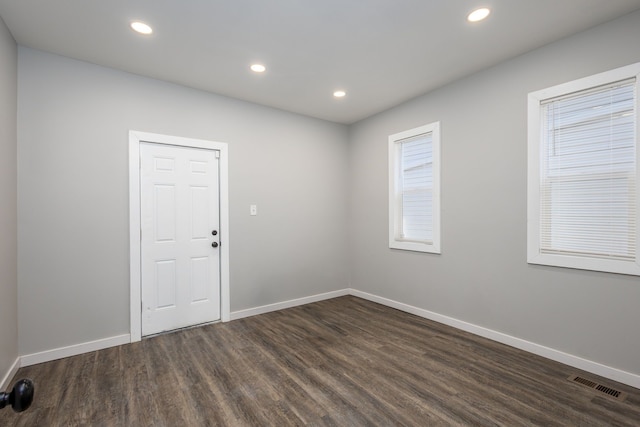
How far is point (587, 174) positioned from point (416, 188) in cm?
172

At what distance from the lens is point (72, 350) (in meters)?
2.88

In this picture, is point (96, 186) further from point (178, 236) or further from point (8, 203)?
point (178, 236)

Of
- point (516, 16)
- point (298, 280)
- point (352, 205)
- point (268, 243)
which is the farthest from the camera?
point (352, 205)

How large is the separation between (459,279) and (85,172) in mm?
3954

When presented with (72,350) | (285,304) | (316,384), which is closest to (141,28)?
(72,350)

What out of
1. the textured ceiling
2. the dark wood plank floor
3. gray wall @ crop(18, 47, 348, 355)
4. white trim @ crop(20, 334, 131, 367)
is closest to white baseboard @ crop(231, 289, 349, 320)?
gray wall @ crop(18, 47, 348, 355)

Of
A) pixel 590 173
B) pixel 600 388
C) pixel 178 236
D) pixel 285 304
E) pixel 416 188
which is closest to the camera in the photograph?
pixel 600 388

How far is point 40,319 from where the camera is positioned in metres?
2.77

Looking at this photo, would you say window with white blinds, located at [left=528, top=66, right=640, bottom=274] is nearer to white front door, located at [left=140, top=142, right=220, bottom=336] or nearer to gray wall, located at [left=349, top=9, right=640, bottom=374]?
gray wall, located at [left=349, top=9, right=640, bottom=374]

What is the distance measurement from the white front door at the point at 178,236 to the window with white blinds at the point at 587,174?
3.34m

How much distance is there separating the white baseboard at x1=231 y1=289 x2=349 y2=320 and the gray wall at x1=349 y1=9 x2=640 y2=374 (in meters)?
0.83

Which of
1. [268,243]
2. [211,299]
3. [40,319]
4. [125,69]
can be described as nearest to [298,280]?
[268,243]

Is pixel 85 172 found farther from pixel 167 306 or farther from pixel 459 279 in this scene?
pixel 459 279

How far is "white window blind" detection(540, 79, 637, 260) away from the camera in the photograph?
2.39m
